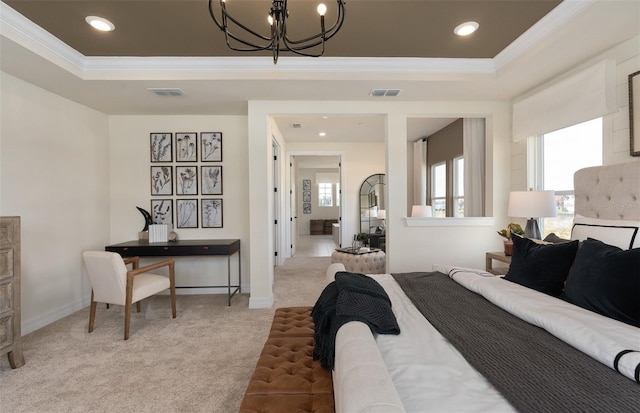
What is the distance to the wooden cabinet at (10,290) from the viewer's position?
6.81 ft

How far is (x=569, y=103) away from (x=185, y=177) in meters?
4.29

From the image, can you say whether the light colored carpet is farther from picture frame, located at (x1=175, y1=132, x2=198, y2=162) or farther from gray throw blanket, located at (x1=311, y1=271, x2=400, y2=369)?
picture frame, located at (x1=175, y1=132, x2=198, y2=162)

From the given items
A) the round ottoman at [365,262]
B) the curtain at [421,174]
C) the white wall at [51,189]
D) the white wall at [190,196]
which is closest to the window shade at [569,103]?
the round ottoman at [365,262]

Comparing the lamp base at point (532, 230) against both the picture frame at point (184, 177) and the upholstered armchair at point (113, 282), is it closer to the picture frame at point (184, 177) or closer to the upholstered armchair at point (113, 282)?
the upholstered armchair at point (113, 282)

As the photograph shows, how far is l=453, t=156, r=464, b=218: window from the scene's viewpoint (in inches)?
202

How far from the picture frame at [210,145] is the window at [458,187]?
3940mm

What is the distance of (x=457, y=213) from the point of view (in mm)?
5211

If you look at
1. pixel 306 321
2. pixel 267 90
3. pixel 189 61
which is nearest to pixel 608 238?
pixel 306 321

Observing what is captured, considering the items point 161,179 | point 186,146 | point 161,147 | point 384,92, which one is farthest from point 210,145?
point 384,92

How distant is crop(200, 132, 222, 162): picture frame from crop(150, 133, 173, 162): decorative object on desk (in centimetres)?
42

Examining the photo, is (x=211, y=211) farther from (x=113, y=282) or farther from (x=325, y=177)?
(x=325, y=177)

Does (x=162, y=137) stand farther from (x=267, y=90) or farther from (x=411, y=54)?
(x=411, y=54)

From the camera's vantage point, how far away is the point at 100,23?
2.20 meters

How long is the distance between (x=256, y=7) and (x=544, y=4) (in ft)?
6.57
